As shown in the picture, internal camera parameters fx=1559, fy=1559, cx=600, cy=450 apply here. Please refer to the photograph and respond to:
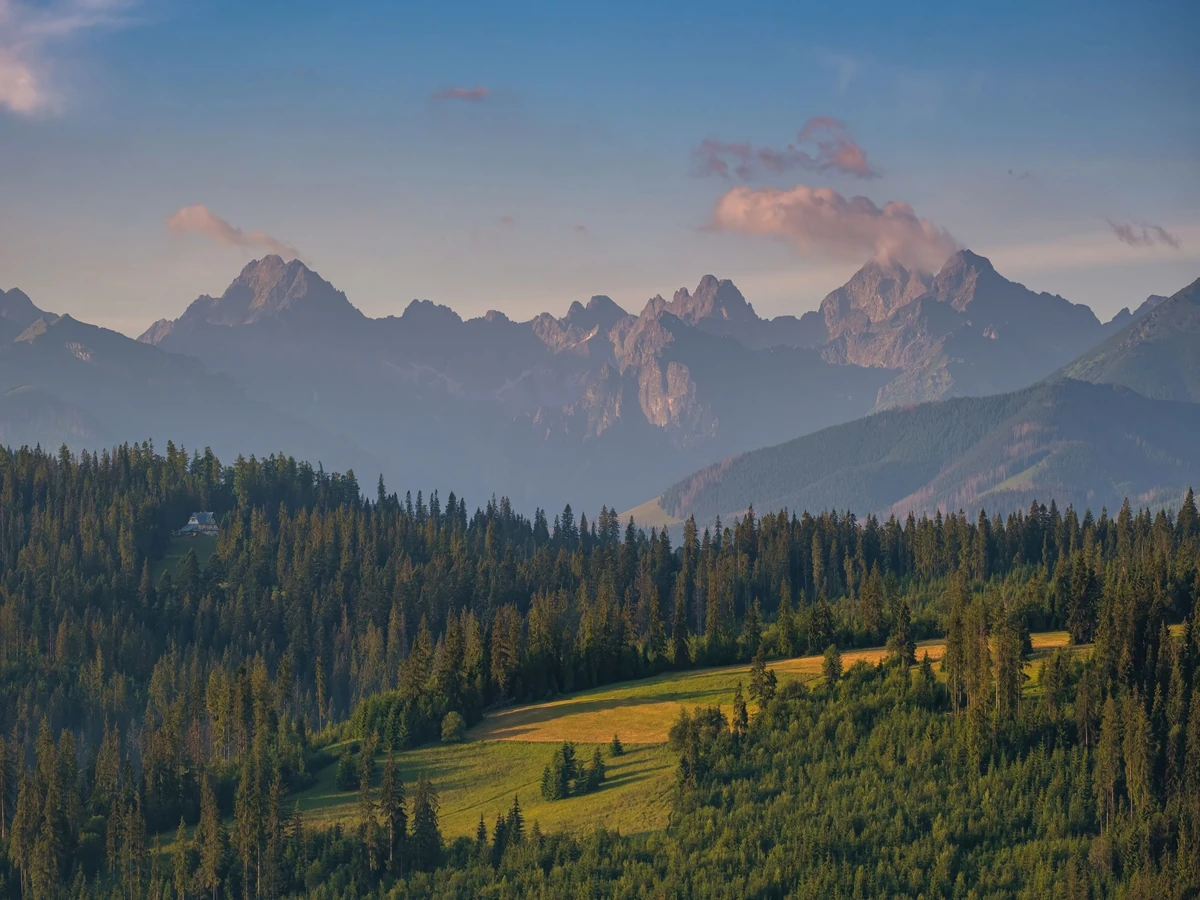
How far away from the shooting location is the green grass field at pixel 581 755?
149m

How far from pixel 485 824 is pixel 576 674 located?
48.4m

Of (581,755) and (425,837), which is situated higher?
(581,755)

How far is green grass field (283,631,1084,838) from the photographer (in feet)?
490

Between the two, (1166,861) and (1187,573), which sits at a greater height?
(1187,573)

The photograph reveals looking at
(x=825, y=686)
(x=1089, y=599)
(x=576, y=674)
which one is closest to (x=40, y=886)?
(x=576, y=674)

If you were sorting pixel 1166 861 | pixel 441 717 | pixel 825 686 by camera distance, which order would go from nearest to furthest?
pixel 1166 861 < pixel 825 686 < pixel 441 717

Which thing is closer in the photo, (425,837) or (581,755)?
(425,837)

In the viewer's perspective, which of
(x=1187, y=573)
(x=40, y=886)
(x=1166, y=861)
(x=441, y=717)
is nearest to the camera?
(x=1166, y=861)

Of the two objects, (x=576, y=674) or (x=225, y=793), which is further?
(x=576, y=674)

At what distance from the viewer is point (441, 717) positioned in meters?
183

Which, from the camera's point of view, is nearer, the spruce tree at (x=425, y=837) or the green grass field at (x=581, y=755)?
the spruce tree at (x=425, y=837)

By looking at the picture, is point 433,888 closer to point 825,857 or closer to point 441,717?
point 825,857

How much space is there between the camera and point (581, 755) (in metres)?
163

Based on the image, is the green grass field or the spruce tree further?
the green grass field
